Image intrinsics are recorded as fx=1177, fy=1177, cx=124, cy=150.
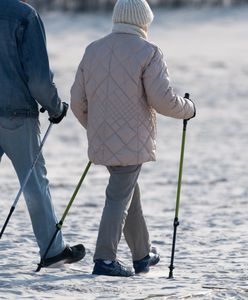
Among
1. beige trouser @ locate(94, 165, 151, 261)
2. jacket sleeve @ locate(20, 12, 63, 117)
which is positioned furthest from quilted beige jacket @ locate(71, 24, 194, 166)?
jacket sleeve @ locate(20, 12, 63, 117)

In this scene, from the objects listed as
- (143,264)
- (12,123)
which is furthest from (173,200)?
(12,123)

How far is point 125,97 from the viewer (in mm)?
6355

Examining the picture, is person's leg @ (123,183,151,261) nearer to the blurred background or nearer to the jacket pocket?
the jacket pocket

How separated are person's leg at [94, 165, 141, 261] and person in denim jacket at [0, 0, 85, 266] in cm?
29

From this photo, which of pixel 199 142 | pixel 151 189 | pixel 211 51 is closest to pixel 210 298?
pixel 151 189

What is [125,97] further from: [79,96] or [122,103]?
[79,96]

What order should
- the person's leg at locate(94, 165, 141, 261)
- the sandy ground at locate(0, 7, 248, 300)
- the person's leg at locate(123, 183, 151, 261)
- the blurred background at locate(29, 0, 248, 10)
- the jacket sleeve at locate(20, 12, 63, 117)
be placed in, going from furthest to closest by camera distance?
the blurred background at locate(29, 0, 248, 10) → the person's leg at locate(123, 183, 151, 261) → the person's leg at locate(94, 165, 141, 261) → the jacket sleeve at locate(20, 12, 63, 117) → the sandy ground at locate(0, 7, 248, 300)

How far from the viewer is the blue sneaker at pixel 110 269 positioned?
652cm

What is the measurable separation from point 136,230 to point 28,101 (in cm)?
98

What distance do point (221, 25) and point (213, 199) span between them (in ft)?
66.5

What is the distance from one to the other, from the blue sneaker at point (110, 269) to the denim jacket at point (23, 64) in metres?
0.91

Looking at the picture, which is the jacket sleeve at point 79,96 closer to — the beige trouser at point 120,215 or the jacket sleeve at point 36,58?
the jacket sleeve at point 36,58

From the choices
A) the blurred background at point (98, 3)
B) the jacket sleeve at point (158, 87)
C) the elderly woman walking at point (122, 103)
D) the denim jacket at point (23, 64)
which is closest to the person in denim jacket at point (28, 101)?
the denim jacket at point (23, 64)

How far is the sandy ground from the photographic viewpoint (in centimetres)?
621
